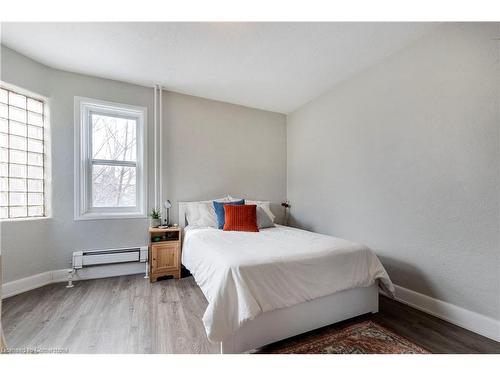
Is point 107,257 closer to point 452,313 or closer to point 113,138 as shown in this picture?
point 113,138

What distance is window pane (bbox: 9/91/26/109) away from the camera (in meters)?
2.37

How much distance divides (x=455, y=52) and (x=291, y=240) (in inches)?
85.3

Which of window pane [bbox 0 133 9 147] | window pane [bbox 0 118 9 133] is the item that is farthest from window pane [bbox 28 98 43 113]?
window pane [bbox 0 133 9 147]

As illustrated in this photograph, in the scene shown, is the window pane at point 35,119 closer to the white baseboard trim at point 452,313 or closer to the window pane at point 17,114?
the window pane at point 17,114

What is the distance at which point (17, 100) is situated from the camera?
2410 millimetres

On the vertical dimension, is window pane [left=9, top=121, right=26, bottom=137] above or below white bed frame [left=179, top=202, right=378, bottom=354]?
above

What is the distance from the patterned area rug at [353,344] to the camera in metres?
1.44

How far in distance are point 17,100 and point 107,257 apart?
2.08 meters

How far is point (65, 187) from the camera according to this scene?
8.63 ft

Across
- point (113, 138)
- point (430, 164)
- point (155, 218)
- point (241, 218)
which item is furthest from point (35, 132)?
point (430, 164)

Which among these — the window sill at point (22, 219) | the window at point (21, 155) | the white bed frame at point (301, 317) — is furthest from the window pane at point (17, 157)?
the white bed frame at point (301, 317)

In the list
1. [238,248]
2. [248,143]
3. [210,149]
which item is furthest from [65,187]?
[248,143]

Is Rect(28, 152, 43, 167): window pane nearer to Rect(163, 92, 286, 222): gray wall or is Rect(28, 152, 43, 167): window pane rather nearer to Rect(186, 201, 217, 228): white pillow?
Rect(163, 92, 286, 222): gray wall

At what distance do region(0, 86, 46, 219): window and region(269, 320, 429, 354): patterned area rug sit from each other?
3048mm
